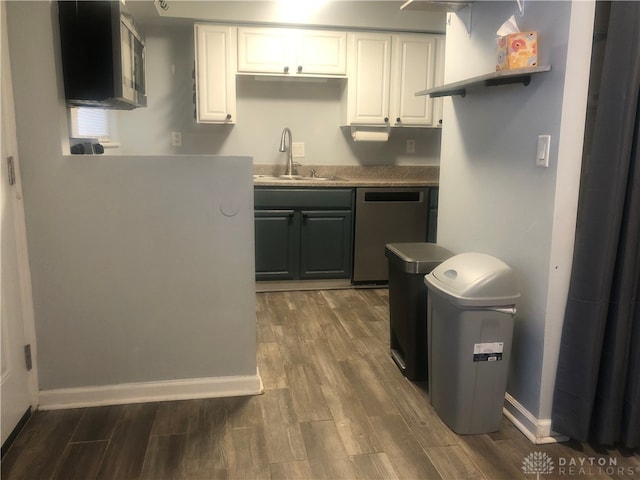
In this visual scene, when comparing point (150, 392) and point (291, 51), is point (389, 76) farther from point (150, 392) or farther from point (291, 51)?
point (150, 392)

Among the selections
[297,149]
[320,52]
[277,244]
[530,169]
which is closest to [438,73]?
[320,52]

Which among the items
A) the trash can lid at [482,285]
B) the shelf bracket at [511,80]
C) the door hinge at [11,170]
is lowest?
the trash can lid at [482,285]

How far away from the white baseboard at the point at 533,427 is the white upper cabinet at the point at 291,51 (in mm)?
2941

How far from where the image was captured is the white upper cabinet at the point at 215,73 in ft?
12.7

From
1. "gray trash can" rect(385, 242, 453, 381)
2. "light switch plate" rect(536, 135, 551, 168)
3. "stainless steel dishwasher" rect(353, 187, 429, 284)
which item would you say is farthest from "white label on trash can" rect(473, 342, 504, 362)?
"stainless steel dishwasher" rect(353, 187, 429, 284)

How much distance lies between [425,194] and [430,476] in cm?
258

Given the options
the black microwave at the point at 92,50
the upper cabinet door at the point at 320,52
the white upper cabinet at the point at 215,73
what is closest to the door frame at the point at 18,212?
the black microwave at the point at 92,50

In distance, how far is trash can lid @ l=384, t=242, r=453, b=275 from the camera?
7.73 ft

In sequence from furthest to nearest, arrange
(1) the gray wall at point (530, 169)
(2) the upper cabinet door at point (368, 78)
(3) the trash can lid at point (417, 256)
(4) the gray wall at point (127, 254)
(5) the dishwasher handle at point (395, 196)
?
1. (2) the upper cabinet door at point (368, 78)
2. (5) the dishwasher handle at point (395, 196)
3. (3) the trash can lid at point (417, 256)
4. (4) the gray wall at point (127, 254)
5. (1) the gray wall at point (530, 169)

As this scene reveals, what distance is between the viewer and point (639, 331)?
6.00 feet

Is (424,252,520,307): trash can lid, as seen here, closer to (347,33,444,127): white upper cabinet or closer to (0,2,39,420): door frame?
(0,2,39,420): door frame

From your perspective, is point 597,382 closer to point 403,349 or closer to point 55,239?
point 403,349

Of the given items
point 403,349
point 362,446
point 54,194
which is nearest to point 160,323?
point 54,194

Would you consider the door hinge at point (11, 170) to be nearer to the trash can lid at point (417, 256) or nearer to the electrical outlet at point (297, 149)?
the trash can lid at point (417, 256)
